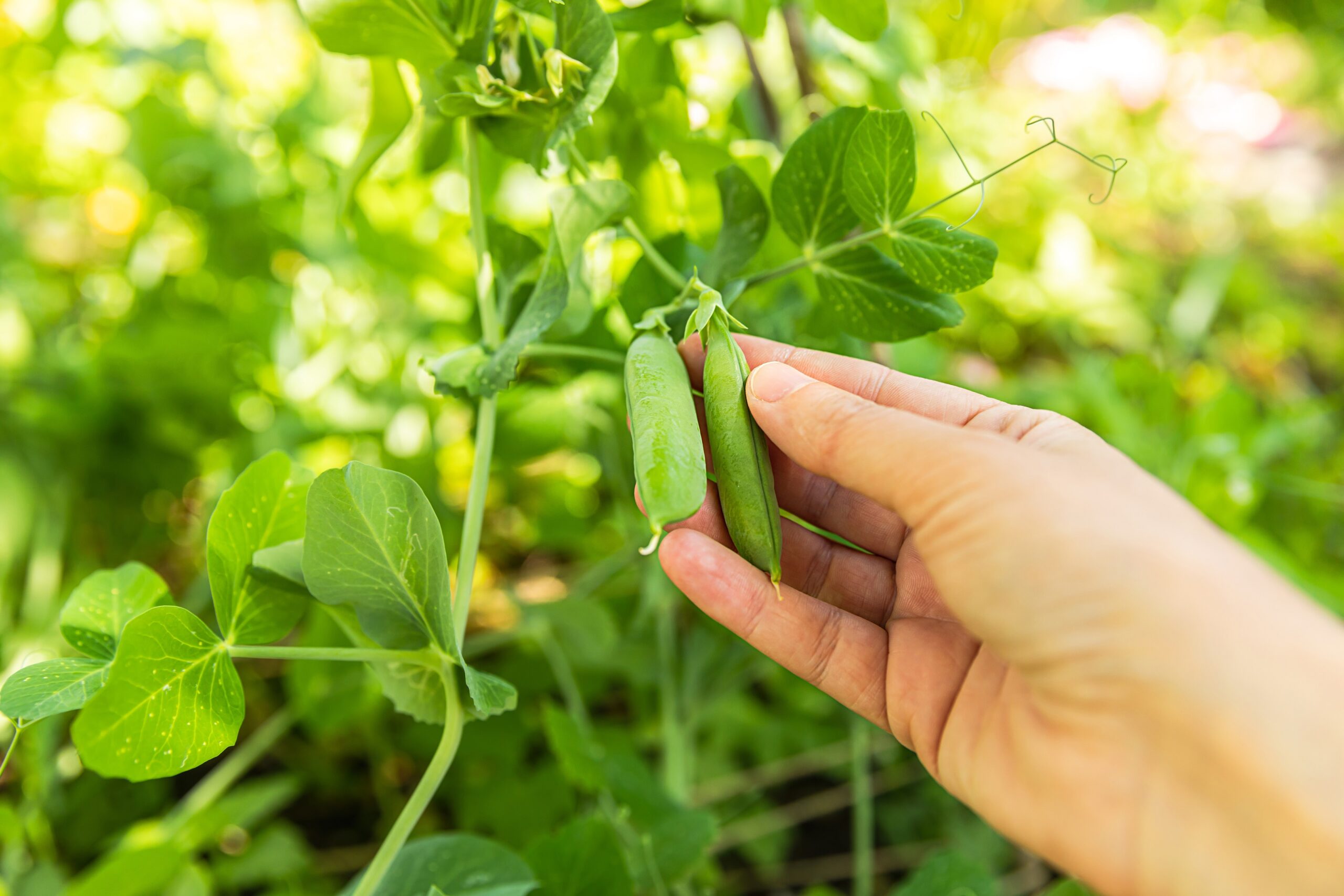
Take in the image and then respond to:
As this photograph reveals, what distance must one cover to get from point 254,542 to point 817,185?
1.65ft

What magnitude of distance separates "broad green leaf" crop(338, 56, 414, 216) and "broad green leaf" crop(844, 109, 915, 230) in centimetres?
38

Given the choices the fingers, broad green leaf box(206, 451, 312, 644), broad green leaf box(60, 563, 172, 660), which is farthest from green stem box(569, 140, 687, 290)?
broad green leaf box(60, 563, 172, 660)

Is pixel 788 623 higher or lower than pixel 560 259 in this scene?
lower

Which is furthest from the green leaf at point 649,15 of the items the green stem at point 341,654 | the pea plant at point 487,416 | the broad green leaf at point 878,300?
the green stem at point 341,654

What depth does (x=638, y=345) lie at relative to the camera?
22.4 inches

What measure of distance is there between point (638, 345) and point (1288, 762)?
1.46 feet

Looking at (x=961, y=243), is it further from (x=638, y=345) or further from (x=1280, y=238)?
Result: (x=1280, y=238)

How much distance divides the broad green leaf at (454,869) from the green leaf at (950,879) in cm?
38

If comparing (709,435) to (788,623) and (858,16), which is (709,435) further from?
(858,16)

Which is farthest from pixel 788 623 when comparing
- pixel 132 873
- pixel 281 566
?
pixel 132 873

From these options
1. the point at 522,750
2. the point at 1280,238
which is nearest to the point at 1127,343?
the point at 1280,238

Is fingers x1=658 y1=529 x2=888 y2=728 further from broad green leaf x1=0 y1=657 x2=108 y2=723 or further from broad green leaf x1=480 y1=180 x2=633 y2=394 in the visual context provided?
broad green leaf x1=0 y1=657 x2=108 y2=723

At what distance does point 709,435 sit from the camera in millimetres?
575

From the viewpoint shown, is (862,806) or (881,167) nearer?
(881,167)
